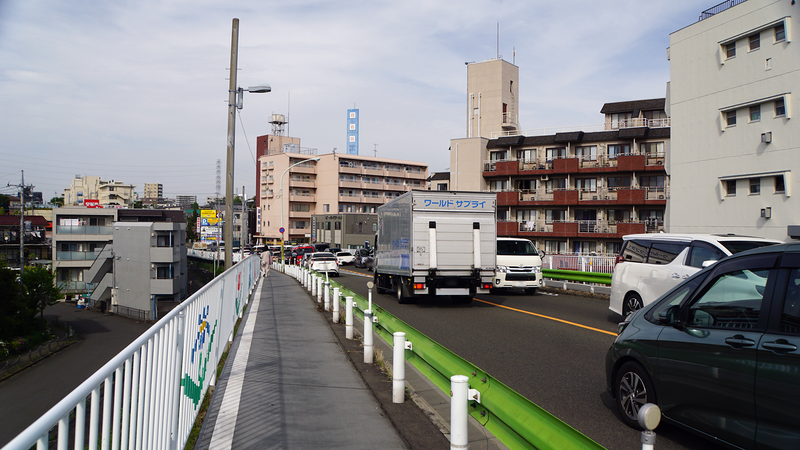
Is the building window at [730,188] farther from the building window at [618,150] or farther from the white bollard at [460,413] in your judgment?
the white bollard at [460,413]

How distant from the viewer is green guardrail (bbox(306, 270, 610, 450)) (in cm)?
281

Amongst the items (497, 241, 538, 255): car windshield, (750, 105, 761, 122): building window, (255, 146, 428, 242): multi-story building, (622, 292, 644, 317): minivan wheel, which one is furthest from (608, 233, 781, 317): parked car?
(255, 146, 428, 242): multi-story building

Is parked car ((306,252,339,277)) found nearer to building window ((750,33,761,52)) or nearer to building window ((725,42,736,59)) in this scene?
building window ((725,42,736,59))

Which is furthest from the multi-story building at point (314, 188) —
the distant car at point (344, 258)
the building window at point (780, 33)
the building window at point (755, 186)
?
the building window at point (780, 33)

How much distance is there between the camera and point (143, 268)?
175 feet

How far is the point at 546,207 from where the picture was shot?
43.3 meters

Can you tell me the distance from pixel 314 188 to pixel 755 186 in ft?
222

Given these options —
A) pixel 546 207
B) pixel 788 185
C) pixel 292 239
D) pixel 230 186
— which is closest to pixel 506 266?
pixel 230 186

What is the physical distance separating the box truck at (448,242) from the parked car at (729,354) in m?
9.14

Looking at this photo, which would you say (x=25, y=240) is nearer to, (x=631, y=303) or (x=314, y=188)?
(x=314, y=188)

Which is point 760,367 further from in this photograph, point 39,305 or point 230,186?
point 39,305

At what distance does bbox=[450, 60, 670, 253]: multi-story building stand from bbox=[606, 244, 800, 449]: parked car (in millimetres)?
36450

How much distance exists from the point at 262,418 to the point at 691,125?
27.3 metres

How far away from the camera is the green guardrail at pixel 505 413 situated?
281 centimetres
